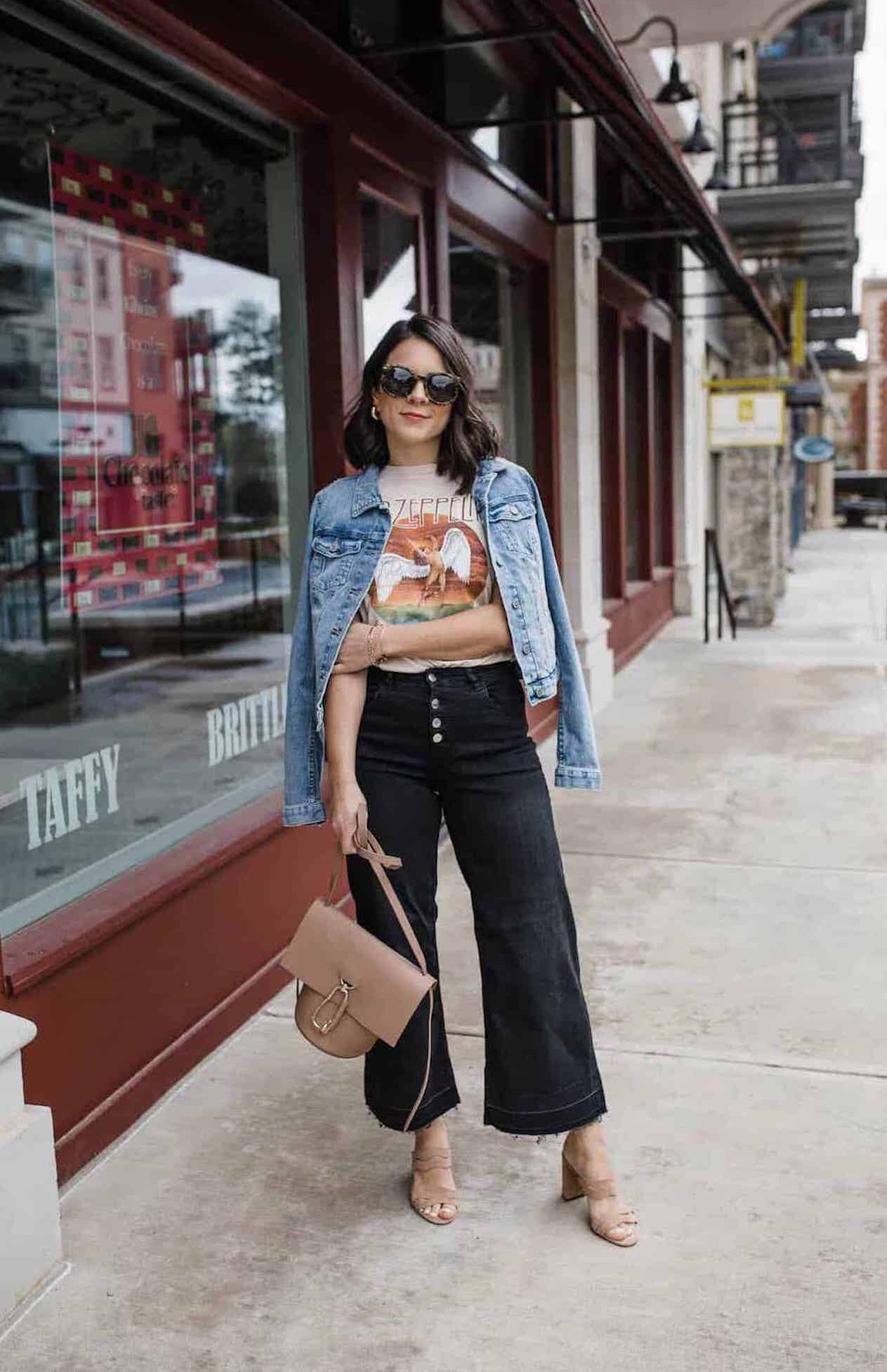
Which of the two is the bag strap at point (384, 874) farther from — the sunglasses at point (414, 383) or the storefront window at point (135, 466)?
the storefront window at point (135, 466)

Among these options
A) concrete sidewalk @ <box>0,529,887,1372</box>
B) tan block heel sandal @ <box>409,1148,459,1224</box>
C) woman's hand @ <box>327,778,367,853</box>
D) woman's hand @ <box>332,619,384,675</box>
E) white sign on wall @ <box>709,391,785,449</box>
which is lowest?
concrete sidewalk @ <box>0,529,887,1372</box>

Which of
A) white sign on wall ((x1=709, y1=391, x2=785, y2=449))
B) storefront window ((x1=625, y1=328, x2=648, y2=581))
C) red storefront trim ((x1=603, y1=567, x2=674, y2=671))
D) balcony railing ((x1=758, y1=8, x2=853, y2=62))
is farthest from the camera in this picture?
balcony railing ((x1=758, y1=8, x2=853, y2=62))

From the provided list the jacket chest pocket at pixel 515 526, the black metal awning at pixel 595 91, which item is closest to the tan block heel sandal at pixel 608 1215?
the jacket chest pocket at pixel 515 526

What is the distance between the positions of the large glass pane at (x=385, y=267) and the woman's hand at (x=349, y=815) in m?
3.04

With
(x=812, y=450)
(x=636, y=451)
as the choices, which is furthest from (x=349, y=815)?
(x=812, y=450)

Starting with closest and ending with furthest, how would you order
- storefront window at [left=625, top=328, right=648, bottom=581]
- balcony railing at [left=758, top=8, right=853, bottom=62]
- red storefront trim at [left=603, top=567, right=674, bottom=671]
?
red storefront trim at [left=603, top=567, right=674, bottom=671] → storefront window at [left=625, top=328, right=648, bottom=581] → balcony railing at [left=758, top=8, right=853, bottom=62]

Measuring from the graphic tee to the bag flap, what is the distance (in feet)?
1.89

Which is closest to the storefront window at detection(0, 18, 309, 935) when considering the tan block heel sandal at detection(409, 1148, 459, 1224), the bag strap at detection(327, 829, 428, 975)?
the bag strap at detection(327, 829, 428, 975)

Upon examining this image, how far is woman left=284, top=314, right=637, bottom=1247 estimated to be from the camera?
3146mm

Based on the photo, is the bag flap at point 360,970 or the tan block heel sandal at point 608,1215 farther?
the tan block heel sandal at point 608,1215

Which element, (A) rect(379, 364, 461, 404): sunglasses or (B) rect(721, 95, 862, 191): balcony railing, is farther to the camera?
(B) rect(721, 95, 862, 191): balcony railing

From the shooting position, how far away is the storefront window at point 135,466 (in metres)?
4.41

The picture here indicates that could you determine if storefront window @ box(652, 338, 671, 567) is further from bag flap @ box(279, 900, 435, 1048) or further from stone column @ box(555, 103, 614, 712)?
bag flap @ box(279, 900, 435, 1048)

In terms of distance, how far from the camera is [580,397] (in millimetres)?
9500
